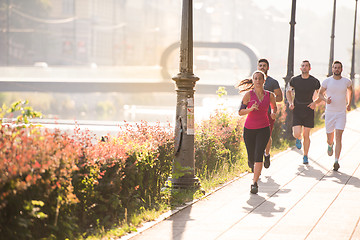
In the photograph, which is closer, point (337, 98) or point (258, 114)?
point (258, 114)

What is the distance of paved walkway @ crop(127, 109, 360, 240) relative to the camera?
7070 mm

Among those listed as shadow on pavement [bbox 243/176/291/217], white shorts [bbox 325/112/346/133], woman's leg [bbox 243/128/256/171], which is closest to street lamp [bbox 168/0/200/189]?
woman's leg [bbox 243/128/256/171]

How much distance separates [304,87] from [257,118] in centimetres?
332

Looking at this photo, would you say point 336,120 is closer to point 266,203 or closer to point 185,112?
point 185,112

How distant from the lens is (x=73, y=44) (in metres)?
102

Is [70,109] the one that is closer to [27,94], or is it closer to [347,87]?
[27,94]

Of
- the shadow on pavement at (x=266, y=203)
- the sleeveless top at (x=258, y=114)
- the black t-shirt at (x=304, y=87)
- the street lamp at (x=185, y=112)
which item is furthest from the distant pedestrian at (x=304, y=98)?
the street lamp at (x=185, y=112)

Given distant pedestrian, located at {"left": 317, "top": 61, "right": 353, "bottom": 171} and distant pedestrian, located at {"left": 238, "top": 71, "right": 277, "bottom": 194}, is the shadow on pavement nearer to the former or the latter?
distant pedestrian, located at {"left": 238, "top": 71, "right": 277, "bottom": 194}

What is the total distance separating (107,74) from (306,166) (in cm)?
5523

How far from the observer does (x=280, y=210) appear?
27.4 feet

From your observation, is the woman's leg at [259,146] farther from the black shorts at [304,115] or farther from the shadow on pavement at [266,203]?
the black shorts at [304,115]

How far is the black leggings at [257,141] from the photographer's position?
978cm

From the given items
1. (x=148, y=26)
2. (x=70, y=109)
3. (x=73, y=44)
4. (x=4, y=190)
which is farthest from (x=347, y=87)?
(x=148, y=26)

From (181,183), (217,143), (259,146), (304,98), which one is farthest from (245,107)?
(304,98)
